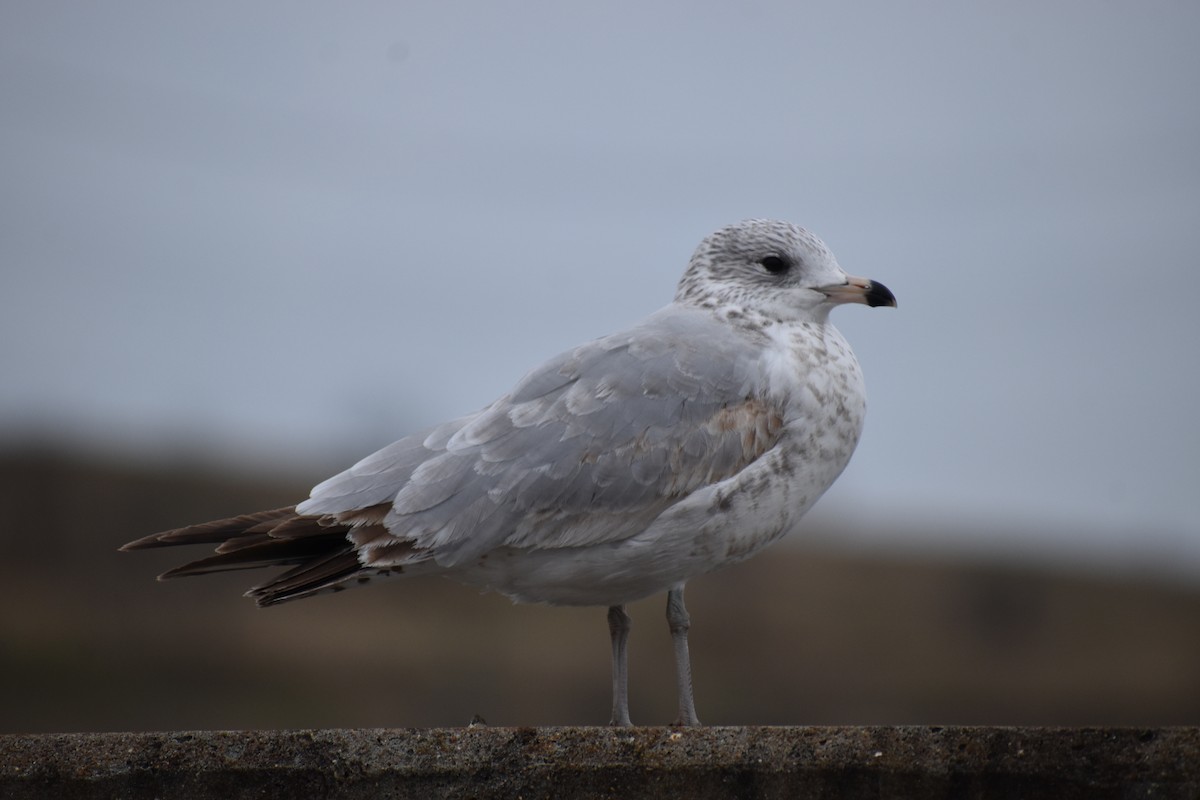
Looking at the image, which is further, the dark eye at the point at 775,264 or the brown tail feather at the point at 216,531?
the dark eye at the point at 775,264

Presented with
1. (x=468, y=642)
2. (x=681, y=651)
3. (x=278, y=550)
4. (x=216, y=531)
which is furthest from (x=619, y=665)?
(x=468, y=642)

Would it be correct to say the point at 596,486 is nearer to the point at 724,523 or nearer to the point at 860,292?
the point at 724,523

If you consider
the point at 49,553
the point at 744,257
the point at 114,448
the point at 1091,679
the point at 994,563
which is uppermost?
the point at 744,257

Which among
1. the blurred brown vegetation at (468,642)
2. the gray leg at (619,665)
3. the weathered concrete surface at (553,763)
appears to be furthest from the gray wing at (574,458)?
the blurred brown vegetation at (468,642)

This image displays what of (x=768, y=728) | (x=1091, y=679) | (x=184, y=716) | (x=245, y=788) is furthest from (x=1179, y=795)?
(x=1091, y=679)

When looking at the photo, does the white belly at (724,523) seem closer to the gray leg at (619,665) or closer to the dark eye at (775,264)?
the gray leg at (619,665)

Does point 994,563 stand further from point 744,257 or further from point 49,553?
point 744,257

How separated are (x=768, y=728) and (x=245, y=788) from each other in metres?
0.99

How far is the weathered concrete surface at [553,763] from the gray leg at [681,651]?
1.00 m

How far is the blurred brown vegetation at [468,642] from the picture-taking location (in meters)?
9.62

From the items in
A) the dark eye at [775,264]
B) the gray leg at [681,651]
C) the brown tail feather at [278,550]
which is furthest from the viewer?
the dark eye at [775,264]

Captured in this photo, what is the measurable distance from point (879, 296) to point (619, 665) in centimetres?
123

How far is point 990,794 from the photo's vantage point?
8.87ft

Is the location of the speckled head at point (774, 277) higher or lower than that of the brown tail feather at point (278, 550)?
higher
